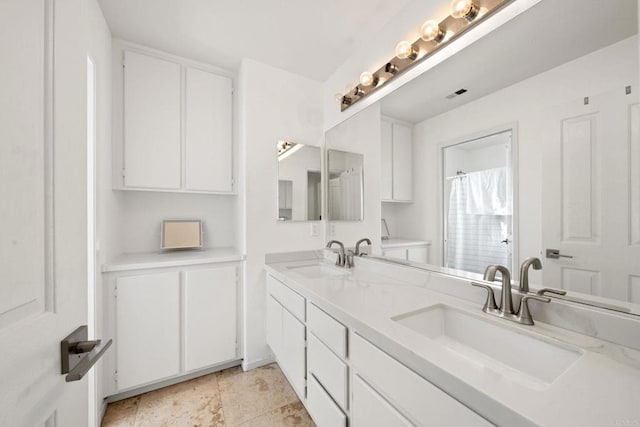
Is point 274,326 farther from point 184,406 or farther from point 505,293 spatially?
point 505,293

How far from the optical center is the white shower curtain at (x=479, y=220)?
3.46 ft

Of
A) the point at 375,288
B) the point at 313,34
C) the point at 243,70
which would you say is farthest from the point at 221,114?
the point at 375,288

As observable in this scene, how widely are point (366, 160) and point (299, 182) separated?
0.67 meters

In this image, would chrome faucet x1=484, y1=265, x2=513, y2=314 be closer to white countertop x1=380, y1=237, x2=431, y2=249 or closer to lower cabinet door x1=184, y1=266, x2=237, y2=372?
white countertop x1=380, y1=237, x2=431, y2=249

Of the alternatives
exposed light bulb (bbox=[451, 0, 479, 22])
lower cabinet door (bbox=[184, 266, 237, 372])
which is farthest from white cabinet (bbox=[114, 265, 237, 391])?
exposed light bulb (bbox=[451, 0, 479, 22])

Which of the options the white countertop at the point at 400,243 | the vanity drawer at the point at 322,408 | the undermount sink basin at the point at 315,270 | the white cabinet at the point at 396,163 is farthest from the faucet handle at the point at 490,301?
the undermount sink basin at the point at 315,270

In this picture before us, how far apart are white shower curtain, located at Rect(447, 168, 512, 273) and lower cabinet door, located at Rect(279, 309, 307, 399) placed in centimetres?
94

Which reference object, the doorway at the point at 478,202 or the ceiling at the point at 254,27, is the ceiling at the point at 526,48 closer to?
the doorway at the point at 478,202

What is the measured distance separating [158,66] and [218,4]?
31.5 inches

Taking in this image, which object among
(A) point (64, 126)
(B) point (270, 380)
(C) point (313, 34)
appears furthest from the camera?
(B) point (270, 380)

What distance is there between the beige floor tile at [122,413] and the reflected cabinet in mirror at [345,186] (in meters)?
1.93

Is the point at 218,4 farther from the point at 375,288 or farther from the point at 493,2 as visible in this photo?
the point at 375,288

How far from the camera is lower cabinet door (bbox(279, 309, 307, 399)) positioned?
56.2 inches

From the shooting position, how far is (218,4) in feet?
4.97
